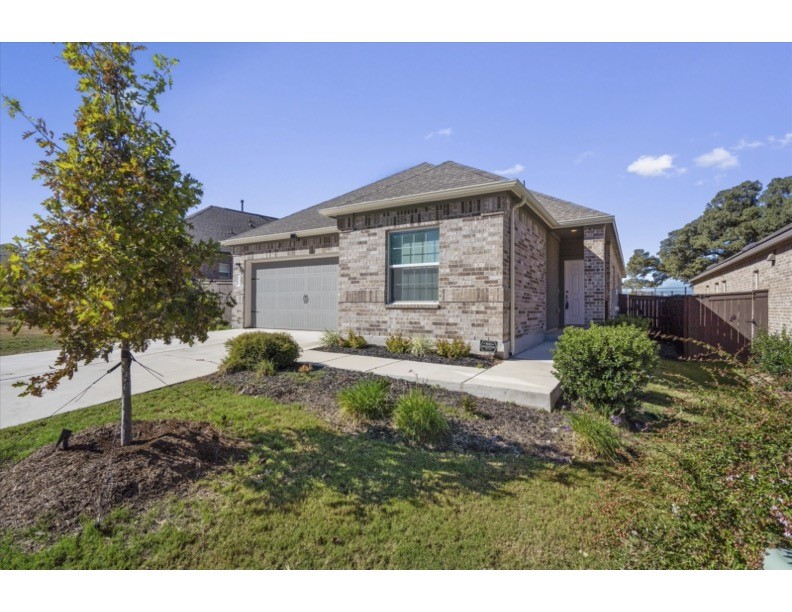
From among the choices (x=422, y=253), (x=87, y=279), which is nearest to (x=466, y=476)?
(x=87, y=279)

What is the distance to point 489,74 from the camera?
5.21m

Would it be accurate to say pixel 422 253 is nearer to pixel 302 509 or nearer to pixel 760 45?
pixel 760 45

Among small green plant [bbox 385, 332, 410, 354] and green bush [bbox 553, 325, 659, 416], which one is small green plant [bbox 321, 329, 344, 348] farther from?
green bush [bbox 553, 325, 659, 416]

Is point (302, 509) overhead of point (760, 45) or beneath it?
beneath

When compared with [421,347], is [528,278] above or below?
above

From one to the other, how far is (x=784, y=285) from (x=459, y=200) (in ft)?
28.1

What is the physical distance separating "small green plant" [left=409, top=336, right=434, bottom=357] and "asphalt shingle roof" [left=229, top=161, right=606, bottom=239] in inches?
137

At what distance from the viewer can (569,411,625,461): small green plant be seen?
11.7 ft

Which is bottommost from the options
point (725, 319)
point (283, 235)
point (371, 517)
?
point (371, 517)

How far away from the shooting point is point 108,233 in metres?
2.83

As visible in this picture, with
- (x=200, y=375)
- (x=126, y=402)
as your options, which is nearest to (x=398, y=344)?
(x=200, y=375)

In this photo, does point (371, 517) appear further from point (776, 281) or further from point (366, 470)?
point (776, 281)

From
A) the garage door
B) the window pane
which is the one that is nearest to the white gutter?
the garage door

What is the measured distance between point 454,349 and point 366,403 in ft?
11.7
